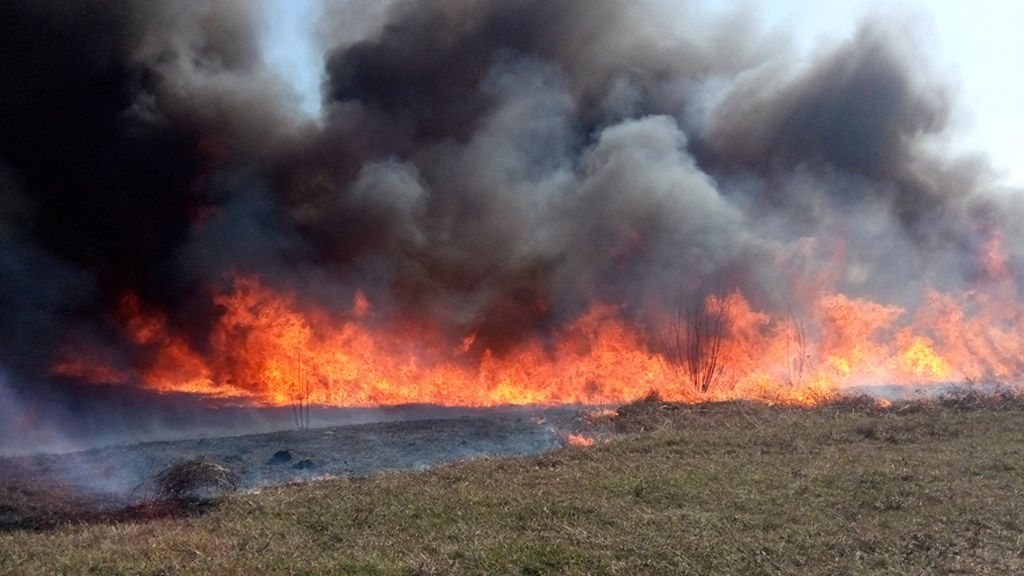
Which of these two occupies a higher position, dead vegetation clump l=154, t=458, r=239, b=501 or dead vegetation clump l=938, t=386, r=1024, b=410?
dead vegetation clump l=938, t=386, r=1024, b=410

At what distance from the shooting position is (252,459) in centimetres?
1260

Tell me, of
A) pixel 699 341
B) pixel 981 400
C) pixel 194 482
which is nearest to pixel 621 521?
pixel 194 482

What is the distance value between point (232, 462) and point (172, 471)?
227 cm

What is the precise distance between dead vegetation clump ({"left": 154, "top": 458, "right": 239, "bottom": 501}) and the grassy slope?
2.49 ft

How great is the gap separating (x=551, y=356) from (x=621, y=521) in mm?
14149

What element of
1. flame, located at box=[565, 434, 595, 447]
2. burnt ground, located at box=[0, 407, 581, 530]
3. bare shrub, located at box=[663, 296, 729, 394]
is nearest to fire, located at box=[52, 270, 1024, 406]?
bare shrub, located at box=[663, 296, 729, 394]

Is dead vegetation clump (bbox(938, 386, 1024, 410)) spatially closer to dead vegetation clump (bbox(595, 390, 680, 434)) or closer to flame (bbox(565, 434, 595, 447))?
Answer: dead vegetation clump (bbox(595, 390, 680, 434))

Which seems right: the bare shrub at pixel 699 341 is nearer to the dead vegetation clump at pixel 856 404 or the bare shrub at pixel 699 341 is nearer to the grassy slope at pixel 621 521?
the dead vegetation clump at pixel 856 404

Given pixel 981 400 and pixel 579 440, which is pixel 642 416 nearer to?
pixel 579 440

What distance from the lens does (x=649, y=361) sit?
22.2 metres

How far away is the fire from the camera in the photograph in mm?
19656

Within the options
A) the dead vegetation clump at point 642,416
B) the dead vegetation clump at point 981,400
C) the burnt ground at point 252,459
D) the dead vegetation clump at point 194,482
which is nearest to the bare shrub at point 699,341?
the dead vegetation clump at point 642,416

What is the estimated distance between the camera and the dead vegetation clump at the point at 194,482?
9938 mm

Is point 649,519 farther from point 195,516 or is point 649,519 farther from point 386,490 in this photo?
point 195,516
